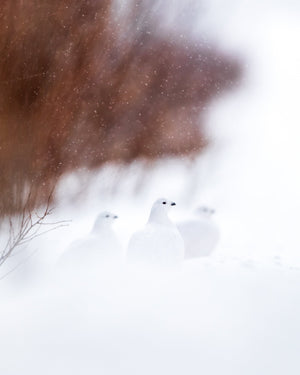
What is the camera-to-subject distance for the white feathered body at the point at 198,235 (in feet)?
6.98

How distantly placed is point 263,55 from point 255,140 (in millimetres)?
438

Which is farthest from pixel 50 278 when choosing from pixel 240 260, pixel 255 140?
pixel 255 140

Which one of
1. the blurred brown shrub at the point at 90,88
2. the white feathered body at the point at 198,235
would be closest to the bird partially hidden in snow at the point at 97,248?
the white feathered body at the point at 198,235

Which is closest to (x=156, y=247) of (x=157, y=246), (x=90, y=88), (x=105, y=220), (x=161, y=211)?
(x=157, y=246)

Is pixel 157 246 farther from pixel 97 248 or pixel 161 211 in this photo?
pixel 97 248

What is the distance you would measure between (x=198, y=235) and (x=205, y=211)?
93 millimetres

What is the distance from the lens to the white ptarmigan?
5.59ft

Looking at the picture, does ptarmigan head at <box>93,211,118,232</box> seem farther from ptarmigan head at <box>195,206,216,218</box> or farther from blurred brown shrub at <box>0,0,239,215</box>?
blurred brown shrub at <box>0,0,239,215</box>

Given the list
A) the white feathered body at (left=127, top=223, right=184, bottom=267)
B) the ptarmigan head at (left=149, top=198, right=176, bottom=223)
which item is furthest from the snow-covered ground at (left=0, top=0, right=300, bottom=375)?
the ptarmigan head at (left=149, top=198, right=176, bottom=223)

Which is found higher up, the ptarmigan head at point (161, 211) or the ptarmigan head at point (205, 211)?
the ptarmigan head at point (205, 211)

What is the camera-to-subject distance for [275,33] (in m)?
2.92

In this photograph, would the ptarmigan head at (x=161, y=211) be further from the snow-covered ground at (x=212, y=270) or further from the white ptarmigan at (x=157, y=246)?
the snow-covered ground at (x=212, y=270)

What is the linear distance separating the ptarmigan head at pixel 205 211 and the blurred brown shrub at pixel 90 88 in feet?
2.47

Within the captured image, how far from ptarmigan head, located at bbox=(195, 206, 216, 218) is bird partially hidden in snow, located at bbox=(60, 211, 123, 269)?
40cm
